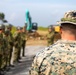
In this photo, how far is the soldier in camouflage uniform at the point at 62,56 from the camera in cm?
366

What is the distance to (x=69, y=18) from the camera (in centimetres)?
378

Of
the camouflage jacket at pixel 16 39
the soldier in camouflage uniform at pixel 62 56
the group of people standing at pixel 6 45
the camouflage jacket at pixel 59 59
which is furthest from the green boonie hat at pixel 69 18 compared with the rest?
the camouflage jacket at pixel 16 39

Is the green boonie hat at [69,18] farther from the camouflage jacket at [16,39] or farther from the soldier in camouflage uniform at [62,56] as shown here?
the camouflage jacket at [16,39]

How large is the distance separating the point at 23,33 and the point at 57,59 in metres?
16.1

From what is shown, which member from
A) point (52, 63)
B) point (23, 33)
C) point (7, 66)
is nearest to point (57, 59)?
point (52, 63)

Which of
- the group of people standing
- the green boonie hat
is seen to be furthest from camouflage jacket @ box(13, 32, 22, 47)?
the green boonie hat

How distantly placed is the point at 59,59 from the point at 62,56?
41 millimetres

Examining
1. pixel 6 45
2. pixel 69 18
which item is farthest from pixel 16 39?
pixel 69 18

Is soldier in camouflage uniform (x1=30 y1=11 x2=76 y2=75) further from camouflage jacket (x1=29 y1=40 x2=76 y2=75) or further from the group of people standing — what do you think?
the group of people standing

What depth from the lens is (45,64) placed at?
371 centimetres

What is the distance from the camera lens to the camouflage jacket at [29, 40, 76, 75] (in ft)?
12.0

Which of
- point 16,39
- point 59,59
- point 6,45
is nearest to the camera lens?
point 59,59

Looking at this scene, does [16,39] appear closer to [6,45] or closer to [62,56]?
[6,45]

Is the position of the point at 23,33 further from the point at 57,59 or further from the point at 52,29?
the point at 57,59
